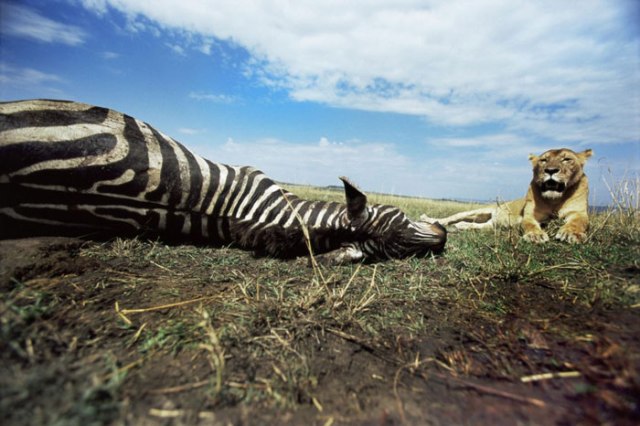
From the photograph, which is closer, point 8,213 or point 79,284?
point 79,284

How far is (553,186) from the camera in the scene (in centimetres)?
505

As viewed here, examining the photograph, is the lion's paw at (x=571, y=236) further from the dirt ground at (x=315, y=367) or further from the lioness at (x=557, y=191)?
the dirt ground at (x=315, y=367)

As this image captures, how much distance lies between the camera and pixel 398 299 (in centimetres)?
247

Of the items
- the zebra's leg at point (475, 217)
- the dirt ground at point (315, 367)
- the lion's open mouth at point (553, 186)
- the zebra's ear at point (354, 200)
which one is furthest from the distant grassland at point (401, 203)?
the dirt ground at point (315, 367)

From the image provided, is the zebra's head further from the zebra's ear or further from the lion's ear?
the lion's ear

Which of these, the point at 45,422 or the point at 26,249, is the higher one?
the point at 26,249

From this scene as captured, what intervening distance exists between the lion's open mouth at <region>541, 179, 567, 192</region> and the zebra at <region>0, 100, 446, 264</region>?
2588 mm

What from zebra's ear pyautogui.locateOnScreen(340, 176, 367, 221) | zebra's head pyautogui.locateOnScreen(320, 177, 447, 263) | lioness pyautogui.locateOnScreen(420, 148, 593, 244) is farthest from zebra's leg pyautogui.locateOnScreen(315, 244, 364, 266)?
lioness pyautogui.locateOnScreen(420, 148, 593, 244)

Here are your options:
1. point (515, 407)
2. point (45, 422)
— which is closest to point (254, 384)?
point (45, 422)

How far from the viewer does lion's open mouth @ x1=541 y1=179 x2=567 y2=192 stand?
4.98 metres

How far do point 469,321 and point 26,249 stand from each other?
3.43 meters

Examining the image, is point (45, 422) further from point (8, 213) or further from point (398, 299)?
point (8, 213)

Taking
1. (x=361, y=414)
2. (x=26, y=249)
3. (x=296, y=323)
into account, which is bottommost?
(x=361, y=414)

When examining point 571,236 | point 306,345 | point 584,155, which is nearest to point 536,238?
point 571,236
